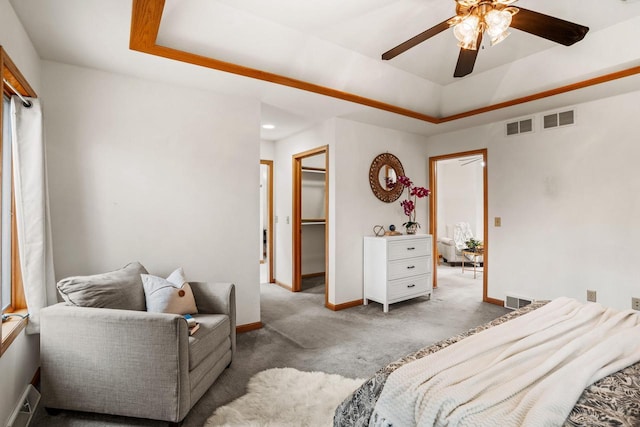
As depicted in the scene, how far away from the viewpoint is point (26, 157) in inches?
80.8

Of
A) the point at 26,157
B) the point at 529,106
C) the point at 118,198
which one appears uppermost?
the point at 529,106

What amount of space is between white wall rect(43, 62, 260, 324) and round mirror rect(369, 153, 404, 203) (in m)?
1.71

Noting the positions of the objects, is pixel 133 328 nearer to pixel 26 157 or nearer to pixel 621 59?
pixel 26 157

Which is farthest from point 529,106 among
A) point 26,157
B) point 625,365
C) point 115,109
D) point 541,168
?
point 26,157

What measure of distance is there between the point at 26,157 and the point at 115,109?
2.52 ft

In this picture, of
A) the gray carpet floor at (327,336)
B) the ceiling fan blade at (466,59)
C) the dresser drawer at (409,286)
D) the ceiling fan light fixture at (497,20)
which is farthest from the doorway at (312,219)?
the ceiling fan light fixture at (497,20)

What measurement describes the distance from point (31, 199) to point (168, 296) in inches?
41.7

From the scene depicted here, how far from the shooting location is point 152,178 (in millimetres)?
2740

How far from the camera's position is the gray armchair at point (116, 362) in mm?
1755

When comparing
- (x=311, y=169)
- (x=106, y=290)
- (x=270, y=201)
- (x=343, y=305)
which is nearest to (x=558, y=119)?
(x=343, y=305)

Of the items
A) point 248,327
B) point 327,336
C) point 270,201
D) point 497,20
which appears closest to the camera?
point 497,20

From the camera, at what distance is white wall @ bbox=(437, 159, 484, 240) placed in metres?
7.55

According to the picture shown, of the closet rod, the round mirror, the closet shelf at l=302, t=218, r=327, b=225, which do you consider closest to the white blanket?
the closet rod

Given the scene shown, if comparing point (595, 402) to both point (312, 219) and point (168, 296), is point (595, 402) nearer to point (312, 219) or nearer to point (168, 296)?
point (168, 296)
